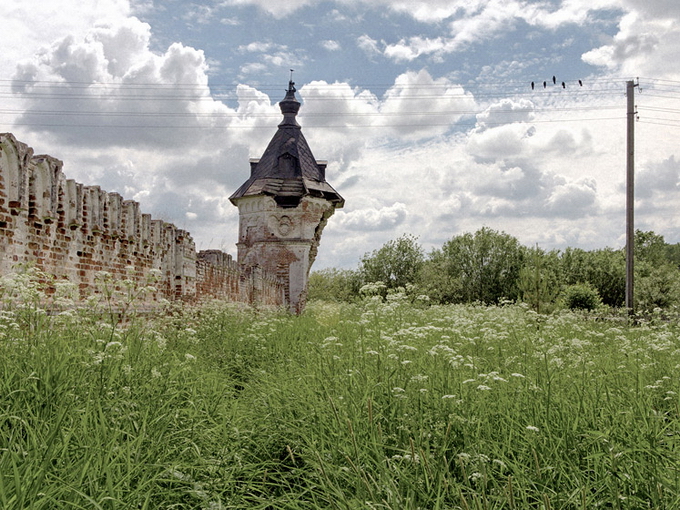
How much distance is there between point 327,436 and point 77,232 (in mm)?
5830

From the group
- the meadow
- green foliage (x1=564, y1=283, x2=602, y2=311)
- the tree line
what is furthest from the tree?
the meadow

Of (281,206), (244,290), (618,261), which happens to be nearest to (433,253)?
(618,261)

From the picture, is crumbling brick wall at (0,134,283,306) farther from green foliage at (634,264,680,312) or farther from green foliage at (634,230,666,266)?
green foliage at (634,230,666,266)

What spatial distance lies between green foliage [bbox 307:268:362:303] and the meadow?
3547 cm

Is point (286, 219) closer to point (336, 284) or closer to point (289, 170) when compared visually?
point (289, 170)

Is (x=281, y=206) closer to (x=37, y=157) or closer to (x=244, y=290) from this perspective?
(x=244, y=290)

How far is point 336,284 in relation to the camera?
1998 inches

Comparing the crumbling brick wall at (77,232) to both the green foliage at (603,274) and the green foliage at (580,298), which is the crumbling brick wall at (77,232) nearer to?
the green foliage at (580,298)

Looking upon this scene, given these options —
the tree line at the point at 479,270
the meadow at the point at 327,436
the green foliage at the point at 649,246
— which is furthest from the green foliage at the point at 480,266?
the meadow at the point at 327,436

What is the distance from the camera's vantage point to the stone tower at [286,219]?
22.9 m

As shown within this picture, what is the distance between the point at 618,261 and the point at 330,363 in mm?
55684

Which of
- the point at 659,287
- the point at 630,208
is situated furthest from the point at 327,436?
the point at 659,287

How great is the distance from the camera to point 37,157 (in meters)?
7.29

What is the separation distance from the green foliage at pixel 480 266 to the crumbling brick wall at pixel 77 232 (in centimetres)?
4226
